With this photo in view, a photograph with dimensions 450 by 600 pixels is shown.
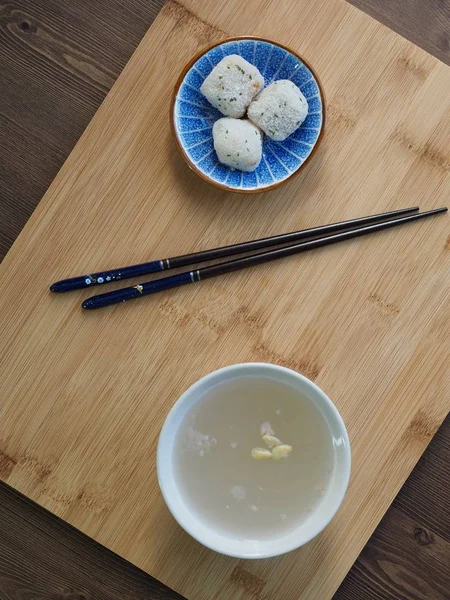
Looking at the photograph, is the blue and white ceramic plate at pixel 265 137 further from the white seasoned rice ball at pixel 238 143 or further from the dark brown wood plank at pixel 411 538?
the dark brown wood plank at pixel 411 538

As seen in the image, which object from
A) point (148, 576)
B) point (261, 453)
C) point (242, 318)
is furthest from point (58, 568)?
point (242, 318)

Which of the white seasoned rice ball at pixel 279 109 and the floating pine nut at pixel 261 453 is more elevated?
the white seasoned rice ball at pixel 279 109

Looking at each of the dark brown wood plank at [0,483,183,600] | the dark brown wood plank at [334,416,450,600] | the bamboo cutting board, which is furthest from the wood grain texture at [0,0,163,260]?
the dark brown wood plank at [334,416,450,600]

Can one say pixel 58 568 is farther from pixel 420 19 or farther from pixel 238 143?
pixel 420 19

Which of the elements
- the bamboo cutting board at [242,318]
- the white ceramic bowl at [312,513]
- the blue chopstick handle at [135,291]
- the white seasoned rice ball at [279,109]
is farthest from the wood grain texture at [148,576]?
the white seasoned rice ball at [279,109]

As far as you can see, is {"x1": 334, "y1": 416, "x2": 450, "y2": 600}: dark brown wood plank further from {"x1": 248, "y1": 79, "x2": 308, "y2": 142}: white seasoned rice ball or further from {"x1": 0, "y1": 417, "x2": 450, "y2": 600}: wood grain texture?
{"x1": 248, "y1": 79, "x2": 308, "y2": 142}: white seasoned rice ball
